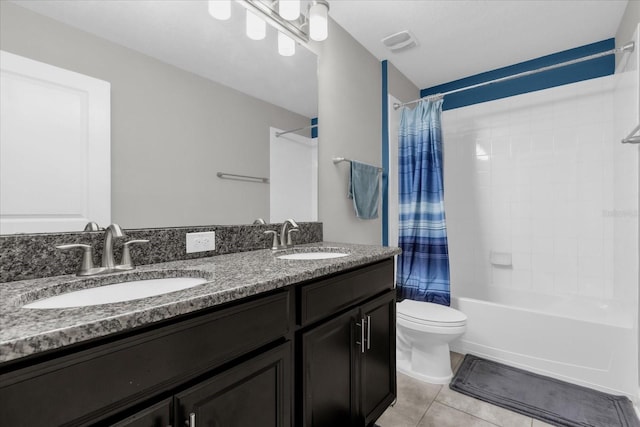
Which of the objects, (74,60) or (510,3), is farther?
(510,3)

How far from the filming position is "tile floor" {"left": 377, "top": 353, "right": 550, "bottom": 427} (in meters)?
1.55

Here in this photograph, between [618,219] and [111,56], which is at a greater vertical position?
[111,56]

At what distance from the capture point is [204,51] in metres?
1.31

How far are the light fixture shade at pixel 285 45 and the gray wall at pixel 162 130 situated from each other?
1.39 ft

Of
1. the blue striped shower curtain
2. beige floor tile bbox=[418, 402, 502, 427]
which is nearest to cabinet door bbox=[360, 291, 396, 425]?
beige floor tile bbox=[418, 402, 502, 427]

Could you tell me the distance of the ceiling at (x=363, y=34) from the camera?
1.10 metres

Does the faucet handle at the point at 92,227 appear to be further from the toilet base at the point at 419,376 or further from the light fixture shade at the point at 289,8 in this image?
the toilet base at the point at 419,376

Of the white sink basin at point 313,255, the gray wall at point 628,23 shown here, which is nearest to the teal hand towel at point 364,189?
the white sink basin at point 313,255

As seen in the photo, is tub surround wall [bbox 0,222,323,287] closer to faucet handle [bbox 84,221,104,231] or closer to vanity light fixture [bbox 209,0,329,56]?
faucet handle [bbox 84,221,104,231]


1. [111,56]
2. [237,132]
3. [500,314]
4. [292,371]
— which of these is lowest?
[500,314]

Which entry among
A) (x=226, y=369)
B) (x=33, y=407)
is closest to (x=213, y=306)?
(x=226, y=369)

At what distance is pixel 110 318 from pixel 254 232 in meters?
0.94

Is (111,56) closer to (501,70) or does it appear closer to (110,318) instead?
(110,318)

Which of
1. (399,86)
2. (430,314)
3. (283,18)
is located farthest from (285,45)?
(430,314)
